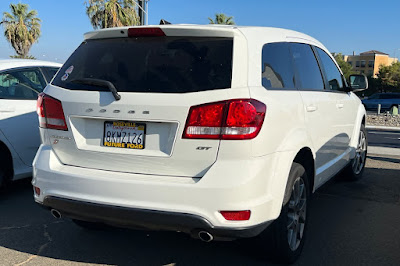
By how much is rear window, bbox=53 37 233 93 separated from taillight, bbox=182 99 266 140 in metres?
0.14

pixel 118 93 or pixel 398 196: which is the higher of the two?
pixel 118 93

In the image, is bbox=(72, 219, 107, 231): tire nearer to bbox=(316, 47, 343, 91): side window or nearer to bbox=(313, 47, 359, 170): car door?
bbox=(313, 47, 359, 170): car door

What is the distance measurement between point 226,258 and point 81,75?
1.82 m

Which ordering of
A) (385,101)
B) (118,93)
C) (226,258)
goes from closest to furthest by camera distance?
(118,93), (226,258), (385,101)

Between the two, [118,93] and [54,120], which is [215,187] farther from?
[54,120]

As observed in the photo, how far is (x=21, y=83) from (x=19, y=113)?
458 mm

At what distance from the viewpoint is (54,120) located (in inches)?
118

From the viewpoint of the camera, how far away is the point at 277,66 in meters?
3.20

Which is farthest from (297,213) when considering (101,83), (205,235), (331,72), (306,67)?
(331,72)

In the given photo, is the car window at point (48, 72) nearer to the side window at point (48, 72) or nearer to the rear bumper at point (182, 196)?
the side window at point (48, 72)

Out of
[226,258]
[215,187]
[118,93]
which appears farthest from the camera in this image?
[226,258]

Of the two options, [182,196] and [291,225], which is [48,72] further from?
[291,225]

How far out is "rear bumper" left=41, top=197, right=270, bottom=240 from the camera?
2.55 m

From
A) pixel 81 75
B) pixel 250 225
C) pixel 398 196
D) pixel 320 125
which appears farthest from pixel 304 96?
pixel 398 196
